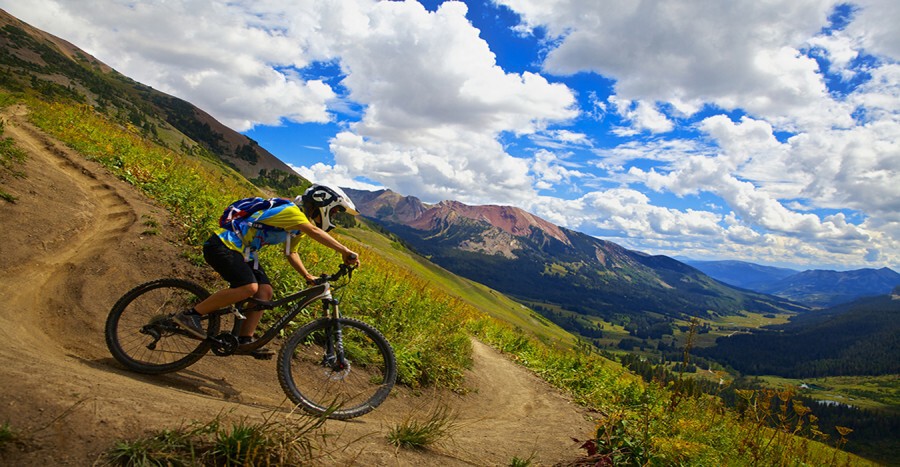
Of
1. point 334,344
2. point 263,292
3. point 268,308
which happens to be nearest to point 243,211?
point 263,292

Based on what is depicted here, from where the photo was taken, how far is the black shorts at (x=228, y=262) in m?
6.24

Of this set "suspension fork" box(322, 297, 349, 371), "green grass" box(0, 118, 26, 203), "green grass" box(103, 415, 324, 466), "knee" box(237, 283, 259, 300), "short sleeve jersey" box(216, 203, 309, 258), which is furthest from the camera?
"green grass" box(0, 118, 26, 203)

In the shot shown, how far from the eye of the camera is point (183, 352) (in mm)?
6801

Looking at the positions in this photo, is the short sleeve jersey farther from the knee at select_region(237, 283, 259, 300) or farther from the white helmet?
the knee at select_region(237, 283, 259, 300)

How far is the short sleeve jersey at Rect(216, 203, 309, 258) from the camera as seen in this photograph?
612cm

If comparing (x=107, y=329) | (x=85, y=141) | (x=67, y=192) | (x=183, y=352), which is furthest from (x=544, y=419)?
(x=85, y=141)

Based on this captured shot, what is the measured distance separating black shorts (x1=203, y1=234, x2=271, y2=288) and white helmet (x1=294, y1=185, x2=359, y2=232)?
1.13 metres

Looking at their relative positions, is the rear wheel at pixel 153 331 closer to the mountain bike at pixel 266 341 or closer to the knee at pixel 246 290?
the mountain bike at pixel 266 341

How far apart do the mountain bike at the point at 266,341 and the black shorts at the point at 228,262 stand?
0.39 m

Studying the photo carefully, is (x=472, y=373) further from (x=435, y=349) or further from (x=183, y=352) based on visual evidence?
(x=183, y=352)

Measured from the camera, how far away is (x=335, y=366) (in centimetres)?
677

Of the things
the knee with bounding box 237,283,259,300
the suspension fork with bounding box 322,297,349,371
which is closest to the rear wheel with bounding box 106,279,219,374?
the knee with bounding box 237,283,259,300

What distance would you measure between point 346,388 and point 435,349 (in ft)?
14.1

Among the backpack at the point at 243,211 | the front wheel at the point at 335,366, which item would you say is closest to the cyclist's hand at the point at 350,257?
the front wheel at the point at 335,366
